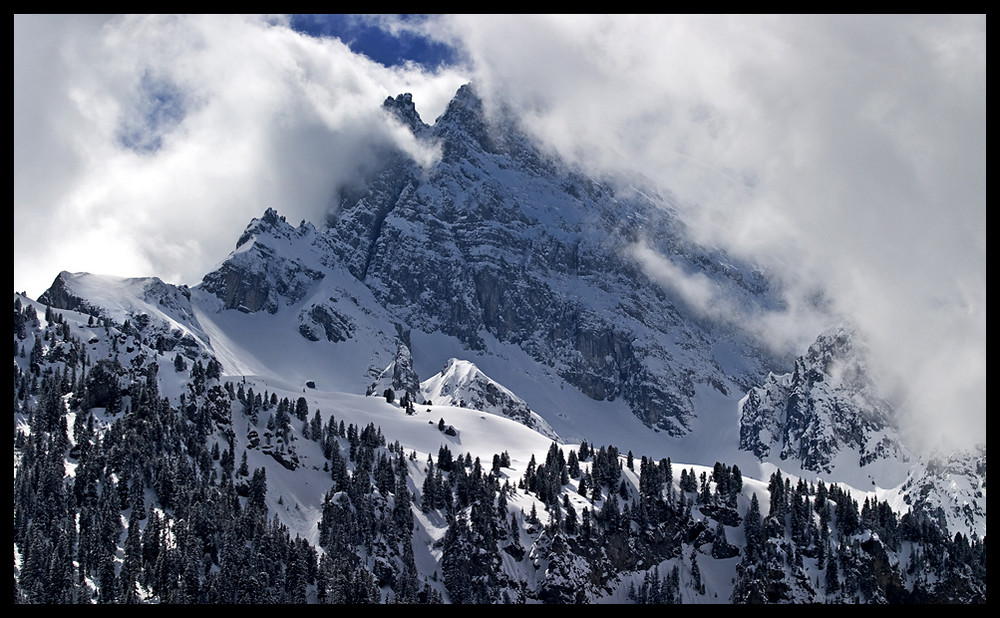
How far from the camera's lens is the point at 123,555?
179 meters

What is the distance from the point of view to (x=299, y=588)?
19150 cm
